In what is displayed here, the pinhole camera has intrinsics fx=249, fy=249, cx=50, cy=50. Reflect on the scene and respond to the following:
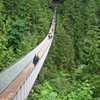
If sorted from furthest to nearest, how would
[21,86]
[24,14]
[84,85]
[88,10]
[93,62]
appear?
1. [88,10]
2. [24,14]
3. [93,62]
4. [21,86]
5. [84,85]

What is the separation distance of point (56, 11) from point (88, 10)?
11.6 m

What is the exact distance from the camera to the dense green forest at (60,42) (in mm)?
15930

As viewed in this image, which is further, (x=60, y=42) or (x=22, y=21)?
(x=60, y=42)

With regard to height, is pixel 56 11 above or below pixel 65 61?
above

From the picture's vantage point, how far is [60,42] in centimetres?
3478

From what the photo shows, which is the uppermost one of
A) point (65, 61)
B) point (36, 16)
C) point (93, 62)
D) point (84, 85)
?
point (36, 16)

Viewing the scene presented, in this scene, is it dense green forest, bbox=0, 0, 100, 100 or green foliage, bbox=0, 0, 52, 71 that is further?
green foliage, bbox=0, 0, 52, 71

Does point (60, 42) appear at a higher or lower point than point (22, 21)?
lower

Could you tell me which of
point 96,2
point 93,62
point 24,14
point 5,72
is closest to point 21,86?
point 5,72

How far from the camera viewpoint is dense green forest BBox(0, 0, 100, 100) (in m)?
15.9

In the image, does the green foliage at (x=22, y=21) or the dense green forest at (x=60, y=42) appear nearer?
the dense green forest at (x=60, y=42)

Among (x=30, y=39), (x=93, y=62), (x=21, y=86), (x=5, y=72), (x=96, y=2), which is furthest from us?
(x=96, y=2)

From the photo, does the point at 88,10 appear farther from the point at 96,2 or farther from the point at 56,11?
the point at 56,11

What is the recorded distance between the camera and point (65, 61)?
3166cm
